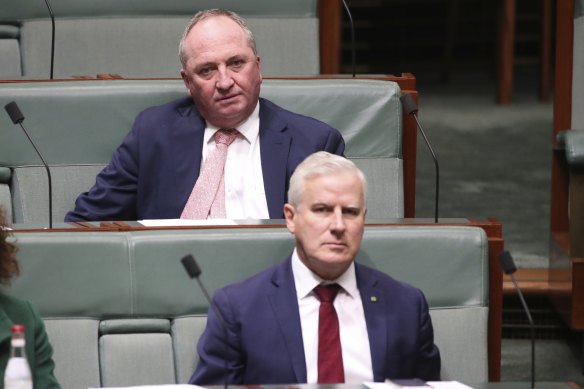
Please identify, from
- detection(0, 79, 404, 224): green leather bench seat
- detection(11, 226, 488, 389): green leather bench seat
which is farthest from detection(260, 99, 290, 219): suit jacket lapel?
detection(11, 226, 488, 389): green leather bench seat

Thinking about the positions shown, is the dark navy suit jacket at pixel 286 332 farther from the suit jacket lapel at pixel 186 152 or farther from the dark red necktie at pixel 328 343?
the suit jacket lapel at pixel 186 152

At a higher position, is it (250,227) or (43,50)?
(43,50)

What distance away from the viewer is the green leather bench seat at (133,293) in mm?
1379

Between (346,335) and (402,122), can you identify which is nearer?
(346,335)

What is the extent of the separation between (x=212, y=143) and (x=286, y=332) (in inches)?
18.8

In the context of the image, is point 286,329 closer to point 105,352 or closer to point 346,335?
point 346,335

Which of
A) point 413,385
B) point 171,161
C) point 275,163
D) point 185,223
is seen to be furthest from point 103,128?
point 413,385

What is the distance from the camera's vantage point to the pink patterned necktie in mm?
1661

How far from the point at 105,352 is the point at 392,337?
308 millimetres

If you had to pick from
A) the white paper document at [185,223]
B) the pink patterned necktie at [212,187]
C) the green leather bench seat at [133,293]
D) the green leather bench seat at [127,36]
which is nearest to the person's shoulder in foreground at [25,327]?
the green leather bench seat at [133,293]

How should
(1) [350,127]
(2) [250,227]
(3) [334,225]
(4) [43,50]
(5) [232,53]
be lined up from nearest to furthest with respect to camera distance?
(3) [334,225] → (2) [250,227] → (5) [232,53] → (1) [350,127] → (4) [43,50]

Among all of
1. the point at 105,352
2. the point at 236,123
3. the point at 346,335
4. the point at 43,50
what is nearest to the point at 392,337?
the point at 346,335

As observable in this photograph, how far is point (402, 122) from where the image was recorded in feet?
6.10

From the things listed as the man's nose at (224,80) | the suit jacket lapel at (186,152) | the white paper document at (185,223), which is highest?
the man's nose at (224,80)
